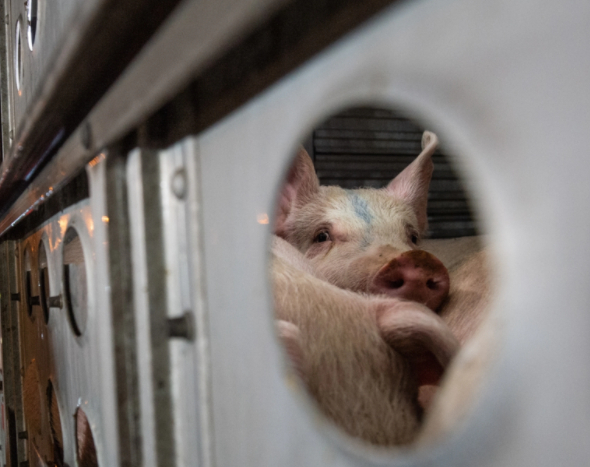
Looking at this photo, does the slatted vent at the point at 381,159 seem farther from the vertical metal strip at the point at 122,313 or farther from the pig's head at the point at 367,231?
the vertical metal strip at the point at 122,313

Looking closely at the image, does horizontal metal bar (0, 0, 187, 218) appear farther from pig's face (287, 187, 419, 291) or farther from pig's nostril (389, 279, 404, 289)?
pig's nostril (389, 279, 404, 289)

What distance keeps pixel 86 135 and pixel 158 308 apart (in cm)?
36

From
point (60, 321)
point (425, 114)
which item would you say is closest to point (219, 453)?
point (425, 114)

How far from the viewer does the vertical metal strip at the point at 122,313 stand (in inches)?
32.6

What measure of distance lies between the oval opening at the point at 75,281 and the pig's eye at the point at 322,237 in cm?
69

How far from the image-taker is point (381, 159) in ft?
2.27

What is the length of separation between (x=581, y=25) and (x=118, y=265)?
734 millimetres

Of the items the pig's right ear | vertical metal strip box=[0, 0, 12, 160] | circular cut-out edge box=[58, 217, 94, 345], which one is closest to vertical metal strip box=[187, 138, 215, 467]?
the pig's right ear

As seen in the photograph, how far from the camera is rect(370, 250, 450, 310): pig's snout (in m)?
0.60

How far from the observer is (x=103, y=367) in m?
0.90

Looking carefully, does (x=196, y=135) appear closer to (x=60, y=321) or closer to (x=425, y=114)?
(x=425, y=114)

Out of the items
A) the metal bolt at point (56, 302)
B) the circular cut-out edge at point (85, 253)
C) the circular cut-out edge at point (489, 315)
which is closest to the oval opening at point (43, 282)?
the metal bolt at point (56, 302)

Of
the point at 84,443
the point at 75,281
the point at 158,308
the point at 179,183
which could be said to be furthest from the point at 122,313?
the point at 84,443

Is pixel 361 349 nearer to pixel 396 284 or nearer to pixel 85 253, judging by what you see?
pixel 396 284
